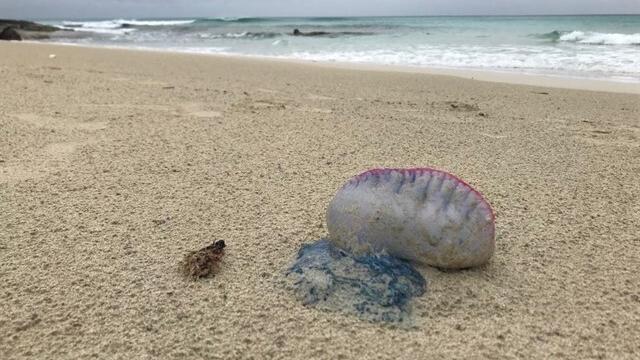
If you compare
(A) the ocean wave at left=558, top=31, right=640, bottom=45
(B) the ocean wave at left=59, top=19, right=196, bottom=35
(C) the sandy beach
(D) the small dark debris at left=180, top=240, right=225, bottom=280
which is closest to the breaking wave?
(A) the ocean wave at left=558, top=31, right=640, bottom=45

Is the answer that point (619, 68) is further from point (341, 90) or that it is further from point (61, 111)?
point (61, 111)

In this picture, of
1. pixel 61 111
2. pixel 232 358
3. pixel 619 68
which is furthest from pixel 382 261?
pixel 619 68

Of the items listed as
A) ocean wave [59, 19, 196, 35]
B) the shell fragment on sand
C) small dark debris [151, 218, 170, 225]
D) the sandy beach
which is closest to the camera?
the sandy beach

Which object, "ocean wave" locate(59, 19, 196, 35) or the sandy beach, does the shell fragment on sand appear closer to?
the sandy beach

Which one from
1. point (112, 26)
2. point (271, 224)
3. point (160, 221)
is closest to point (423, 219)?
point (271, 224)

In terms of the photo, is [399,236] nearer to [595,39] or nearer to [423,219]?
[423,219]

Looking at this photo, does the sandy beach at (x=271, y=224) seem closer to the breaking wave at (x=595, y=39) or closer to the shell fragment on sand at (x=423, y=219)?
the shell fragment on sand at (x=423, y=219)
